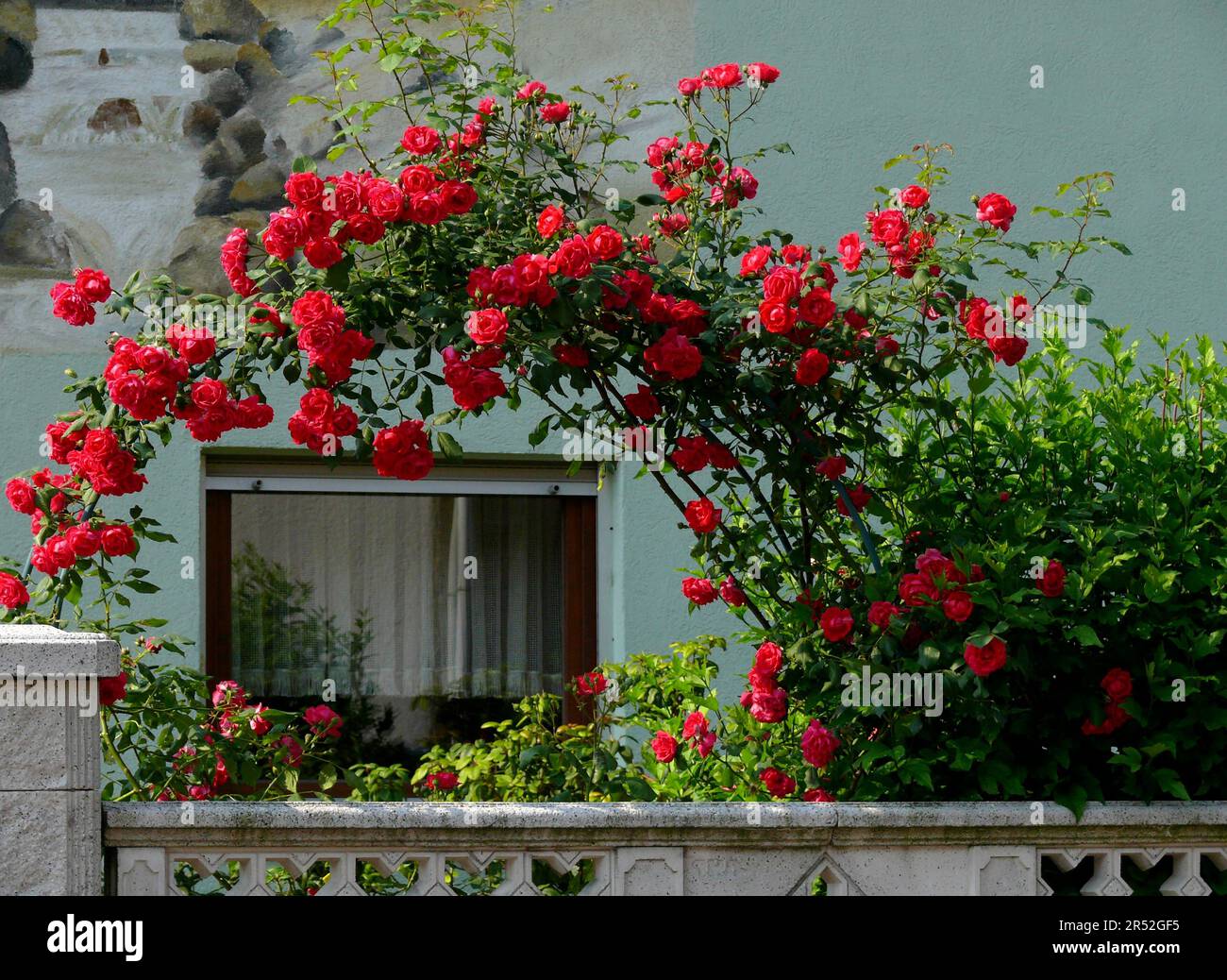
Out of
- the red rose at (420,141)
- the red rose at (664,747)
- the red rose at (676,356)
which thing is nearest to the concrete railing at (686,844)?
the red rose at (664,747)

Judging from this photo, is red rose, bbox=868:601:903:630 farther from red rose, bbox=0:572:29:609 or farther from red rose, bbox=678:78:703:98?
red rose, bbox=0:572:29:609

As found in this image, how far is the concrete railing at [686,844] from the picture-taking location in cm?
307

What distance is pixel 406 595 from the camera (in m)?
6.61

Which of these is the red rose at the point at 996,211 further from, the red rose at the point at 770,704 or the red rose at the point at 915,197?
the red rose at the point at 770,704

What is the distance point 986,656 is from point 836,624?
0.40 metres

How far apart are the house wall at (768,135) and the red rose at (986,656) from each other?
2.91m

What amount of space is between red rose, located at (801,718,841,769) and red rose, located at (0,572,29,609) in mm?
1917

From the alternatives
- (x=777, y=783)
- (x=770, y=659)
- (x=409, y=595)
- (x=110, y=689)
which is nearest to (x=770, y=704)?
(x=770, y=659)

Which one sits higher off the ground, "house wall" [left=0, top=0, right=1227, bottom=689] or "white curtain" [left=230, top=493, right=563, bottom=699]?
"house wall" [left=0, top=0, right=1227, bottom=689]

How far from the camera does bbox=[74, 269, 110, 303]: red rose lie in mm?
3758

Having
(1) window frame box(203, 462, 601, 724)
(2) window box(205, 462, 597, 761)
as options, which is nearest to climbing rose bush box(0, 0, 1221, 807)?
(1) window frame box(203, 462, 601, 724)

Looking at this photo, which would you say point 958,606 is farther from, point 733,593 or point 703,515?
point 733,593
